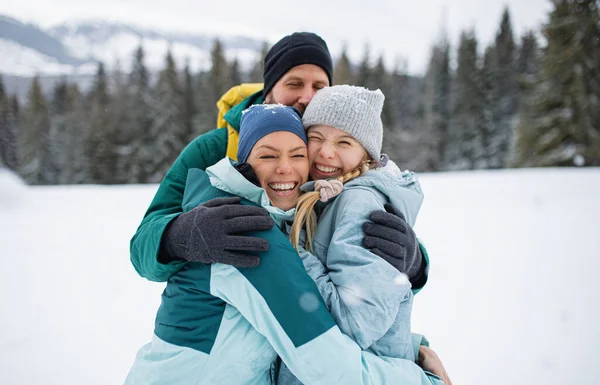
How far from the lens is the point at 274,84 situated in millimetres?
2592

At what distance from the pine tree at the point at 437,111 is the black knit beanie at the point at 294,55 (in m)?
34.4

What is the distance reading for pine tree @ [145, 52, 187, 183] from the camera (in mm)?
31344

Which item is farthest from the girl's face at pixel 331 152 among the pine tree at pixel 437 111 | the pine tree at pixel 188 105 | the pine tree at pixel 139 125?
the pine tree at pixel 437 111

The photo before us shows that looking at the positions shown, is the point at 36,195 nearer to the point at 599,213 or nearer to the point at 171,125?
the point at 599,213

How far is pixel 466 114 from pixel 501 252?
106 feet

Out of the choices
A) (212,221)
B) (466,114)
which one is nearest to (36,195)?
(212,221)

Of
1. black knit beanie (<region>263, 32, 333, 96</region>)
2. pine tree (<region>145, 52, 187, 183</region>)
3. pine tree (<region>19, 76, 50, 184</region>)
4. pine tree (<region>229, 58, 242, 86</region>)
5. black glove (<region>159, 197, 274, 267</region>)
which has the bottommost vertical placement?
pine tree (<region>19, 76, 50, 184</region>)

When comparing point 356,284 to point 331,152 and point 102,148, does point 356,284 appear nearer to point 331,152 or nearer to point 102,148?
point 331,152

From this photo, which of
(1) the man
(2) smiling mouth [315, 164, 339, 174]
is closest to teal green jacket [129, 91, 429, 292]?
(1) the man

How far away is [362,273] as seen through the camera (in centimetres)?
146

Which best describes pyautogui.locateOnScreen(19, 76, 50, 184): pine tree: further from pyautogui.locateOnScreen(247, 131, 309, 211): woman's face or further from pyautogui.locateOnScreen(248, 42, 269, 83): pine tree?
pyautogui.locateOnScreen(247, 131, 309, 211): woman's face

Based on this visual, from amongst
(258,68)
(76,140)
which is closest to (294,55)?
(258,68)

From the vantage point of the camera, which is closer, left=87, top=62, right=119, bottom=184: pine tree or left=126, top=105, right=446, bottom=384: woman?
left=126, top=105, right=446, bottom=384: woman

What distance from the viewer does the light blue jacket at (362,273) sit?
4.75ft
